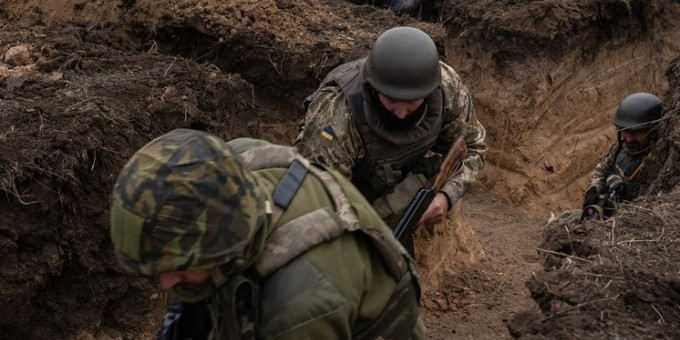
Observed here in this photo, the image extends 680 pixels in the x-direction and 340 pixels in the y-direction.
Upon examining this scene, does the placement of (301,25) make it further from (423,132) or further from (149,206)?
(149,206)

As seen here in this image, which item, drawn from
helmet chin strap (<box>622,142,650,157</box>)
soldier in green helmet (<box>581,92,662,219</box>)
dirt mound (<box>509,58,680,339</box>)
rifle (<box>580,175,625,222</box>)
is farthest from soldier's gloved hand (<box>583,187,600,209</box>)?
dirt mound (<box>509,58,680,339</box>)

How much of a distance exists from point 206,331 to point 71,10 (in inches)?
200

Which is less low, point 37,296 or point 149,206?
point 149,206

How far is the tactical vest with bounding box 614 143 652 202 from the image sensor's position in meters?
6.32

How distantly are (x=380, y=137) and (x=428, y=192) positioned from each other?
0.53m

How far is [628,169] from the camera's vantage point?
6.53 m

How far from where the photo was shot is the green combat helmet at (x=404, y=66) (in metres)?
4.71

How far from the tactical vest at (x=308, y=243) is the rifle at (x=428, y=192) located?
2.13 metres

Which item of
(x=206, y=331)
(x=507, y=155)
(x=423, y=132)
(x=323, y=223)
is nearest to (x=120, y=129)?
(x=423, y=132)

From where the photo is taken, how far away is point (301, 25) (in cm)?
717

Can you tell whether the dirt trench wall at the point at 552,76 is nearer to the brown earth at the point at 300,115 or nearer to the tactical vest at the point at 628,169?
the brown earth at the point at 300,115

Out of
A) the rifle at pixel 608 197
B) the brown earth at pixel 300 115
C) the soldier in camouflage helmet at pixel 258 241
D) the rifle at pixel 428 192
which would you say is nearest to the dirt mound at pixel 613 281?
the brown earth at pixel 300 115

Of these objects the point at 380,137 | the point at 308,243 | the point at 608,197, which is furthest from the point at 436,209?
the point at 308,243

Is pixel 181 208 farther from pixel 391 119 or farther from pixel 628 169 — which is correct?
pixel 628 169
